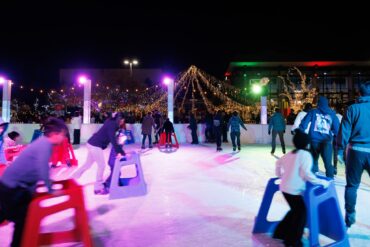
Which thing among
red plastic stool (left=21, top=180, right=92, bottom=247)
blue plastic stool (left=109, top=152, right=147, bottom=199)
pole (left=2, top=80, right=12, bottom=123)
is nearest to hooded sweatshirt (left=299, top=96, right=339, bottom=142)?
blue plastic stool (left=109, top=152, right=147, bottom=199)

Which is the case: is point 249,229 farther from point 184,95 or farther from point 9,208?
point 184,95

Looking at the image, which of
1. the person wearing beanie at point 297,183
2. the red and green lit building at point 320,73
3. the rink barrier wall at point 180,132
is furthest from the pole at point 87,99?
the red and green lit building at point 320,73

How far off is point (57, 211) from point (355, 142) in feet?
10.0

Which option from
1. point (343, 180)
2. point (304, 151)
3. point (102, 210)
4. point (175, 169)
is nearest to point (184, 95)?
point (175, 169)

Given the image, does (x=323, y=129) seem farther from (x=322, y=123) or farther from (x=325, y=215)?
(x=325, y=215)

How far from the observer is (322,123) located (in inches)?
219

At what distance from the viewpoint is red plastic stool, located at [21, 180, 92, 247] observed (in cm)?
258

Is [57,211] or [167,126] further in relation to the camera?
[167,126]

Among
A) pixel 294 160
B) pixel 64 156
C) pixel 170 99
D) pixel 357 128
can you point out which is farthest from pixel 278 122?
pixel 294 160

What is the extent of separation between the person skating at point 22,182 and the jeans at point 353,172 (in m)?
3.02

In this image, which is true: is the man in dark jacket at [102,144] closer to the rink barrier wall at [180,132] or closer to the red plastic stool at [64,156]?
the red plastic stool at [64,156]

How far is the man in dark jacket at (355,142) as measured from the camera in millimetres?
3483

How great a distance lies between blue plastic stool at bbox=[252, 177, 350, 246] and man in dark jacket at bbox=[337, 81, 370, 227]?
530 mm

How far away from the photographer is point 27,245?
257 centimetres
